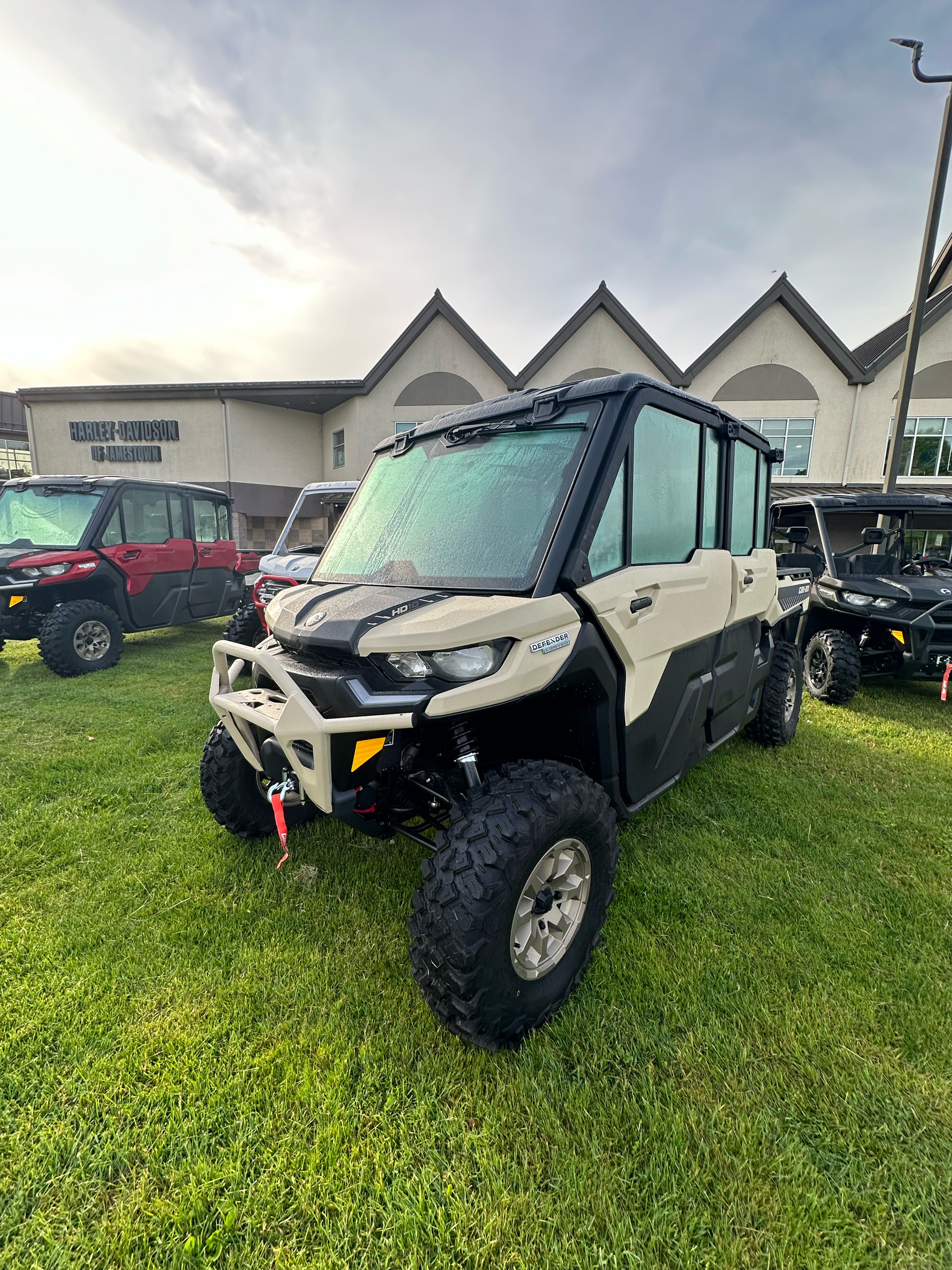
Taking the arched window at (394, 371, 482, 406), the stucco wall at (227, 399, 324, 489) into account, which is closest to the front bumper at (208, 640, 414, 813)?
the arched window at (394, 371, 482, 406)

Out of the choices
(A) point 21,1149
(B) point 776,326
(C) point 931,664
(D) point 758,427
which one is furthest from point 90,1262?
(B) point 776,326

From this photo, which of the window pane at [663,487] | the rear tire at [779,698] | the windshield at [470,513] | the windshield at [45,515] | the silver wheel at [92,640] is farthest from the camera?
the windshield at [45,515]

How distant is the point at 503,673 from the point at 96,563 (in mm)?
7179

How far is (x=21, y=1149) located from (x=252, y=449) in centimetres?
2337

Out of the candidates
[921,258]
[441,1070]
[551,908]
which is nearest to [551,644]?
[551,908]

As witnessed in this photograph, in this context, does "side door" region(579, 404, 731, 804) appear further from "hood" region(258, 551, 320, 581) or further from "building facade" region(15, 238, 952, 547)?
"building facade" region(15, 238, 952, 547)

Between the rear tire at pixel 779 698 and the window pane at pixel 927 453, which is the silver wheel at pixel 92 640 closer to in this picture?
the rear tire at pixel 779 698

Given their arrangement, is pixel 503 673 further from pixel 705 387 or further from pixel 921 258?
pixel 705 387

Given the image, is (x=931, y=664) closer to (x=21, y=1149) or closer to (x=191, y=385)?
(x=21, y=1149)

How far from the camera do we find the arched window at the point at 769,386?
20172 mm

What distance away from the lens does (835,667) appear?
5871 mm

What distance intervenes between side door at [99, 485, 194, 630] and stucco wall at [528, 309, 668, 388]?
15.3 m

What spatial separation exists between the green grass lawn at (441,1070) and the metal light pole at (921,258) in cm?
744

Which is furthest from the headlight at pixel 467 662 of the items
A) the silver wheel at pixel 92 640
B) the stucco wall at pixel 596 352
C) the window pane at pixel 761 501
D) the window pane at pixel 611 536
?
the stucco wall at pixel 596 352
